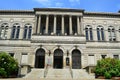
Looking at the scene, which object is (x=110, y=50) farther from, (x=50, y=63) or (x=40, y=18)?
(x=40, y=18)

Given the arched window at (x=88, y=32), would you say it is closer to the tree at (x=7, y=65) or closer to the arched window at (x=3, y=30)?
the arched window at (x=3, y=30)

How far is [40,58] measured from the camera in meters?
35.9

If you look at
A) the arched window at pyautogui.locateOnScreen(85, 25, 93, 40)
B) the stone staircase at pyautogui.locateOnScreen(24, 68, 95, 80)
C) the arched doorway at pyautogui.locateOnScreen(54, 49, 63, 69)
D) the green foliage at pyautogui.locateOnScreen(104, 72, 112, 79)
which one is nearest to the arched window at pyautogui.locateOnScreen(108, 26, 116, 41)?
the arched window at pyautogui.locateOnScreen(85, 25, 93, 40)

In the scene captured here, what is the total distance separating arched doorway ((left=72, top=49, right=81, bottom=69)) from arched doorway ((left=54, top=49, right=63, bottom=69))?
256cm

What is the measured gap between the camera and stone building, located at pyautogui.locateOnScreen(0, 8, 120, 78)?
116 feet

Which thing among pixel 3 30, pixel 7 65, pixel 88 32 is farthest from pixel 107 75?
pixel 3 30

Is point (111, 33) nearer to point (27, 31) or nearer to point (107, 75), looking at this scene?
point (107, 75)

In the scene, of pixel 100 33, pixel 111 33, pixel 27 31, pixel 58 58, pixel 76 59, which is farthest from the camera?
pixel 111 33

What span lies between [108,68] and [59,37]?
557 inches

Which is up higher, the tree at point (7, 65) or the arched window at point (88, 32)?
the arched window at point (88, 32)

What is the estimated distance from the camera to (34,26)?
3831 centimetres

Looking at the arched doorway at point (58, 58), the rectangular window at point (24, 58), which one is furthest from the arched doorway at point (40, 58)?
the arched doorway at point (58, 58)

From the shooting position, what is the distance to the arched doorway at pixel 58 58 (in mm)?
35406

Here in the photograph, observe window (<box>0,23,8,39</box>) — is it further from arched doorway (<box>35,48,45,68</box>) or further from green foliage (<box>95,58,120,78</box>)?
green foliage (<box>95,58,120,78</box>)
